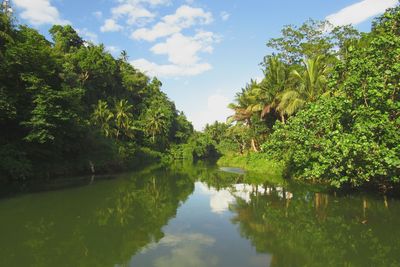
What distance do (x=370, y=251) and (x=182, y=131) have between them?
214ft

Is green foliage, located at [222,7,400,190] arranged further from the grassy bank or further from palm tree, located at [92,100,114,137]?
palm tree, located at [92,100,114,137]

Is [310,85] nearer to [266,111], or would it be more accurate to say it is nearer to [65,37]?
[266,111]

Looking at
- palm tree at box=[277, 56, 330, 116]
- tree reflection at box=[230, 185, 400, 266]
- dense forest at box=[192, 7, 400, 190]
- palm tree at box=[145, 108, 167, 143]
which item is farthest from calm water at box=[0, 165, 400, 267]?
palm tree at box=[145, 108, 167, 143]

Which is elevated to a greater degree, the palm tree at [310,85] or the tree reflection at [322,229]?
the palm tree at [310,85]

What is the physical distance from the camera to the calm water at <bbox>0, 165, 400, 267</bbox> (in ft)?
25.1

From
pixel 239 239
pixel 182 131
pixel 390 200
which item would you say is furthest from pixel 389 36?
pixel 182 131

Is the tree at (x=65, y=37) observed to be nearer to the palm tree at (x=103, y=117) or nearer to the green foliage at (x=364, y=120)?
the palm tree at (x=103, y=117)

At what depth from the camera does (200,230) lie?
10.5 m

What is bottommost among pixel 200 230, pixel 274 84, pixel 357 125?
pixel 200 230

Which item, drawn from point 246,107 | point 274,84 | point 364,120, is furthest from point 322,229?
point 246,107

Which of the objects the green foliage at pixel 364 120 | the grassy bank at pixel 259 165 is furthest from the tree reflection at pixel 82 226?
the grassy bank at pixel 259 165

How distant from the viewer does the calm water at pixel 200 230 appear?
25.1ft

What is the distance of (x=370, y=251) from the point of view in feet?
25.8

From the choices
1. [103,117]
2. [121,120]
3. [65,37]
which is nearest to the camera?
[103,117]
